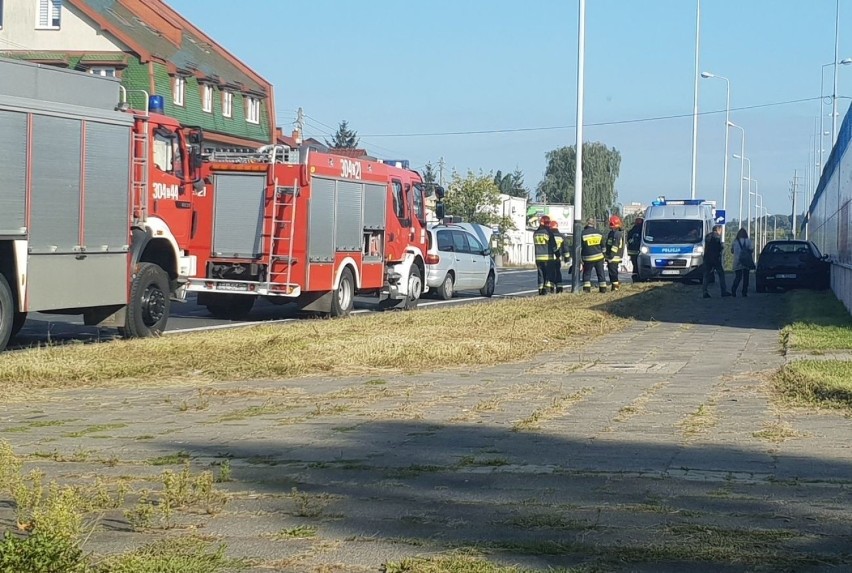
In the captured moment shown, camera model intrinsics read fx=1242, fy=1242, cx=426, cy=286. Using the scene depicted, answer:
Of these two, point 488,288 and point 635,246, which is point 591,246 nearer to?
point 488,288

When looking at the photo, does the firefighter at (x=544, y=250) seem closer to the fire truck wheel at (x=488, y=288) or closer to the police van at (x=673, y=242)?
the fire truck wheel at (x=488, y=288)

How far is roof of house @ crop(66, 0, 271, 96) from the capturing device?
1971 inches

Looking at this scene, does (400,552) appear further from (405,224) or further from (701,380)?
(405,224)

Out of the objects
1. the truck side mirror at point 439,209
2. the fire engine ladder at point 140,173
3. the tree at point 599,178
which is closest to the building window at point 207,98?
the truck side mirror at point 439,209

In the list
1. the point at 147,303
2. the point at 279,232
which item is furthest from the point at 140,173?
the point at 279,232

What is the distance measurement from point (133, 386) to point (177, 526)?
6310 millimetres

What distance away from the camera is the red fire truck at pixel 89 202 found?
14.0 meters

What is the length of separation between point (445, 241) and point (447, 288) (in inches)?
46.2

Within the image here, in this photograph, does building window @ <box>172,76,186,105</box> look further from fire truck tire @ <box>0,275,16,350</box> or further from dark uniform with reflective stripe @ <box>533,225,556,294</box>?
fire truck tire @ <box>0,275,16,350</box>

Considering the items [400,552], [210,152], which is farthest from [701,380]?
[210,152]

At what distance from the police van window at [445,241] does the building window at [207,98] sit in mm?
26353

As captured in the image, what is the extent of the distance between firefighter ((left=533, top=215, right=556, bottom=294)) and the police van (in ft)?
28.6

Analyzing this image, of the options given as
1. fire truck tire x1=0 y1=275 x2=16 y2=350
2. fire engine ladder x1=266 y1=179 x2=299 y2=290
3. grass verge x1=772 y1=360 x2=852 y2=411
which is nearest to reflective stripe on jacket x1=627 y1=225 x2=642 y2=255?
fire engine ladder x1=266 y1=179 x2=299 y2=290

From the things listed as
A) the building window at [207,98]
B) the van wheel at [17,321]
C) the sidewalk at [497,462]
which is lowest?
the sidewalk at [497,462]
